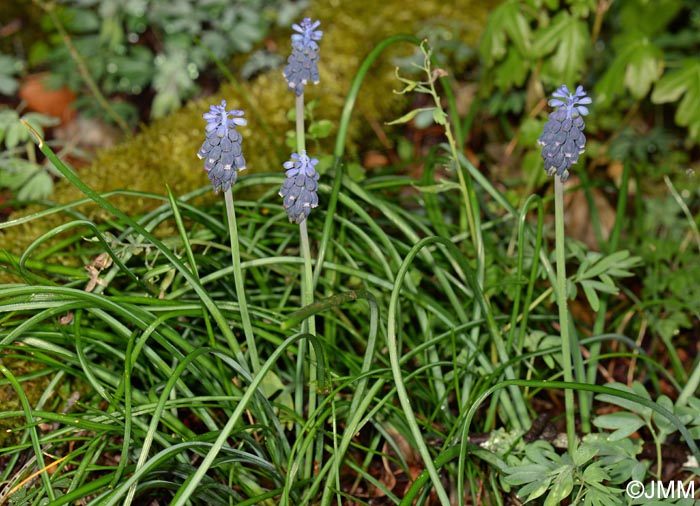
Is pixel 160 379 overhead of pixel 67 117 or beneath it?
beneath

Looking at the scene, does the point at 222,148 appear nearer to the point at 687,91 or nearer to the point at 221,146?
the point at 221,146

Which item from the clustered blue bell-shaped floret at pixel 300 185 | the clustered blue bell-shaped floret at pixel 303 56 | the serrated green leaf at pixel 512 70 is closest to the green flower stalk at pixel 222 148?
the clustered blue bell-shaped floret at pixel 300 185

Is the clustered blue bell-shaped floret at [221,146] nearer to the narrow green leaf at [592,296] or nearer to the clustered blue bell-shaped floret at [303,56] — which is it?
the clustered blue bell-shaped floret at [303,56]

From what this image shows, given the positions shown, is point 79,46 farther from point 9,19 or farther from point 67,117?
point 9,19

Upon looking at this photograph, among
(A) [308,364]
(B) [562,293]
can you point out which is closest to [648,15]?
(B) [562,293]

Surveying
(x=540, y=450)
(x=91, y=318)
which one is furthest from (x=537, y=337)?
(x=91, y=318)

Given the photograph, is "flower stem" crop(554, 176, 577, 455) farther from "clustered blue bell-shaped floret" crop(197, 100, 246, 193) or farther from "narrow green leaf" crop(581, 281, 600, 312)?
"clustered blue bell-shaped floret" crop(197, 100, 246, 193)
